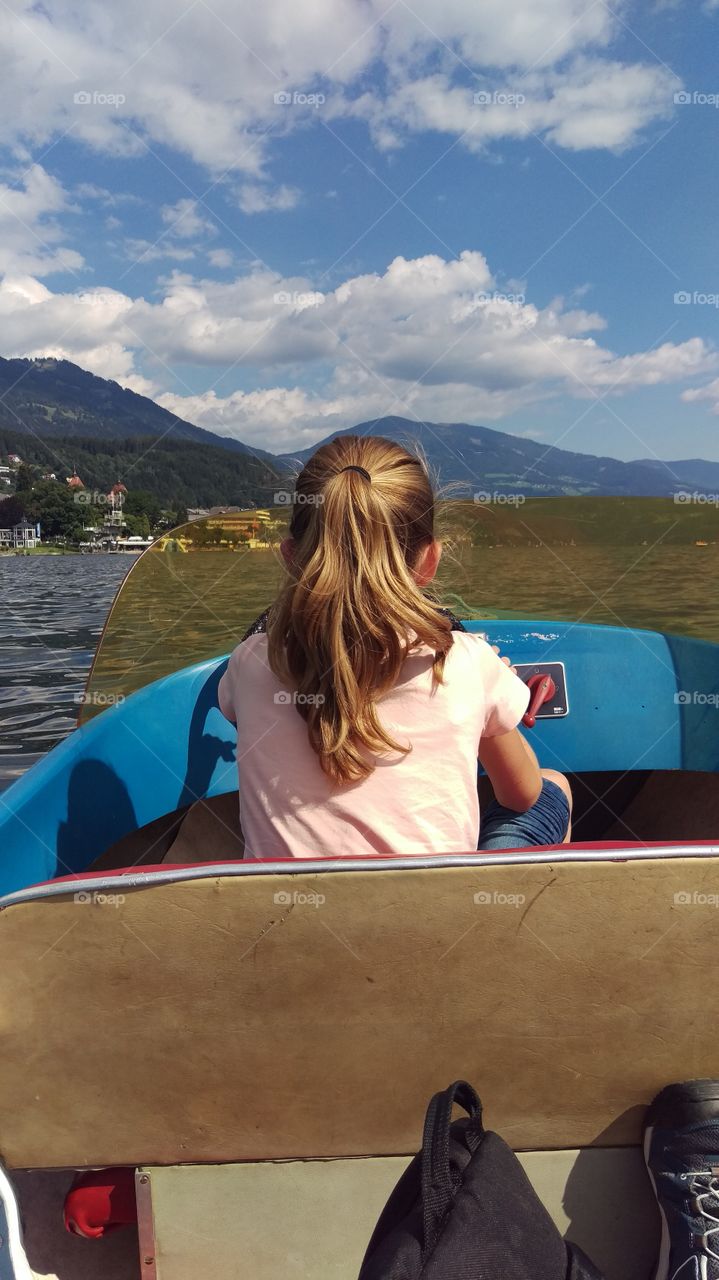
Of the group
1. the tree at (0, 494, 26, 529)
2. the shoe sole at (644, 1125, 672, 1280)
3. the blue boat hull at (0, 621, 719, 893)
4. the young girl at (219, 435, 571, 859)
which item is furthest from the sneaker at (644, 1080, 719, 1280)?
the tree at (0, 494, 26, 529)

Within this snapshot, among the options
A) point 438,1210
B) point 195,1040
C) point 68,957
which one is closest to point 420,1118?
point 438,1210

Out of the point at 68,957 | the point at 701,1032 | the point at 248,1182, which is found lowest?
the point at 248,1182

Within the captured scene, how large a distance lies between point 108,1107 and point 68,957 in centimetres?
31

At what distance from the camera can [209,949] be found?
51.1 inches

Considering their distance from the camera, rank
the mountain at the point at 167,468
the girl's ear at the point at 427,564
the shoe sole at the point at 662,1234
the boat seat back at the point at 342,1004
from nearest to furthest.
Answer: the boat seat back at the point at 342,1004 < the shoe sole at the point at 662,1234 < the girl's ear at the point at 427,564 < the mountain at the point at 167,468

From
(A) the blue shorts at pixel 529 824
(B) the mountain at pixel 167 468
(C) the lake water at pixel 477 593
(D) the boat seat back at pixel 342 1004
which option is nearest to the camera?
(D) the boat seat back at pixel 342 1004

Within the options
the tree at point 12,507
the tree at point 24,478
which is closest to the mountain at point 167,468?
the tree at point 24,478

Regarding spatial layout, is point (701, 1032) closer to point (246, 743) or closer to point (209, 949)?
point (209, 949)

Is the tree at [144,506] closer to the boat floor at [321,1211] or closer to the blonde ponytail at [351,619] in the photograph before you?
the blonde ponytail at [351,619]

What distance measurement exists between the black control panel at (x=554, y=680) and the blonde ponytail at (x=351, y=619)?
169 cm

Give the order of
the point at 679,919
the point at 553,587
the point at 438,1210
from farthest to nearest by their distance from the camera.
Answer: the point at 553,587
the point at 679,919
the point at 438,1210

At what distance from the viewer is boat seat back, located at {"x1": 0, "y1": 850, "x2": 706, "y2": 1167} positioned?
4.19ft

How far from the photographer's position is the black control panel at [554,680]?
10.6ft

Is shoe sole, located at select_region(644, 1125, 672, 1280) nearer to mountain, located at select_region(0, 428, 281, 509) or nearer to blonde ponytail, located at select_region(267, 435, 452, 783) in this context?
blonde ponytail, located at select_region(267, 435, 452, 783)
